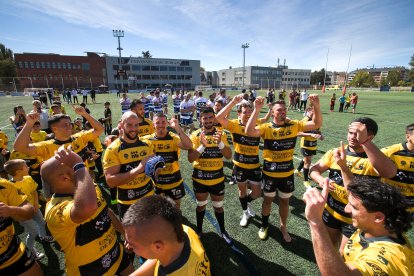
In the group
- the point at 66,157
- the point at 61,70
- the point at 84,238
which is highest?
the point at 61,70

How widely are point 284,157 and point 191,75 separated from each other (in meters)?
90.6

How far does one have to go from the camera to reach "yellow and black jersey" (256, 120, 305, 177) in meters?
4.35

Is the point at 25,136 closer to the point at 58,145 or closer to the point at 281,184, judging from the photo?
the point at 58,145

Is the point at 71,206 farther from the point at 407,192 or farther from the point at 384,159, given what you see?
the point at 407,192

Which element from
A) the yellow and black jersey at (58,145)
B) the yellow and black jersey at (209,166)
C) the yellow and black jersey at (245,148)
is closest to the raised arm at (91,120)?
the yellow and black jersey at (58,145)

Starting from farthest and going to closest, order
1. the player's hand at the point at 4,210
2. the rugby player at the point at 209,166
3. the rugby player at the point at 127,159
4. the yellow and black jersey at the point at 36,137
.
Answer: the yellow and black jersey at the point at 36,137, the rugby player at the point at 209,166, the rugby player at the point at 127,159, the player's hand at the point at 4,210

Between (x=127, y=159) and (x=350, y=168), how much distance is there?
3476mm

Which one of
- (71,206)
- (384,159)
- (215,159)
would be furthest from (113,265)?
(384,159)

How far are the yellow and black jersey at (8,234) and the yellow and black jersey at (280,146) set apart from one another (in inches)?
157

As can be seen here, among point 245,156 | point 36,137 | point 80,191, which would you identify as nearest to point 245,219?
A: point 245,156

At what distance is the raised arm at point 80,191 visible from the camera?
199 centimetres

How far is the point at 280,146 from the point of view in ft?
14.3

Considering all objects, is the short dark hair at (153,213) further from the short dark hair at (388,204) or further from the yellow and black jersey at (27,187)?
the yellow and black jersey at (27,187)

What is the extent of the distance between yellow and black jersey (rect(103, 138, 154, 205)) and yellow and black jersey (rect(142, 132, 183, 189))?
43cm
